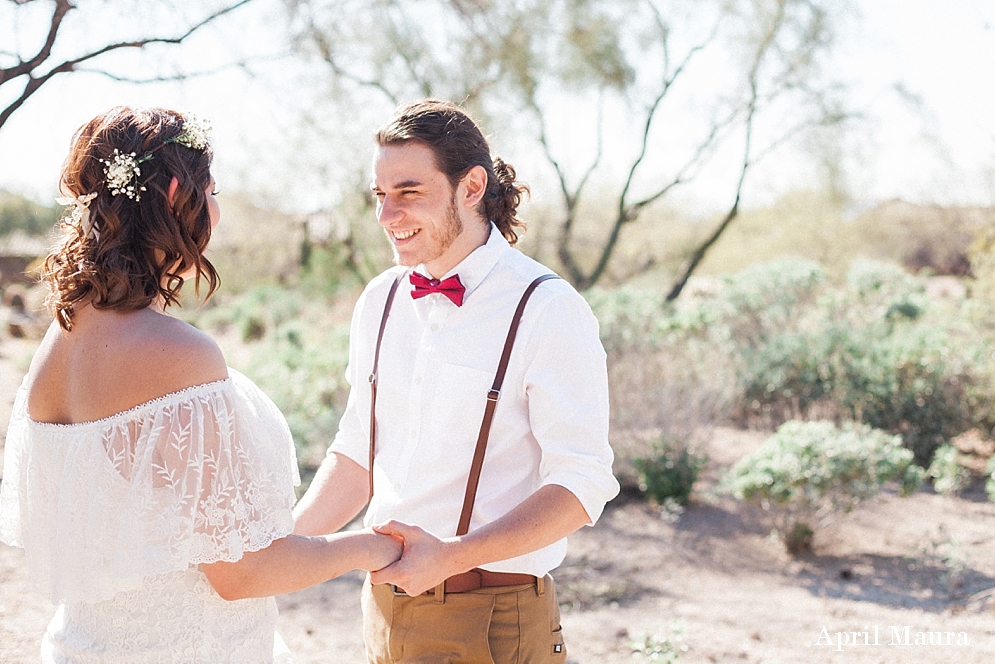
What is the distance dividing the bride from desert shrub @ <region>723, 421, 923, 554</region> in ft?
14.5

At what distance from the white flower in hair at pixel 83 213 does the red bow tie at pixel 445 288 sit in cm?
79

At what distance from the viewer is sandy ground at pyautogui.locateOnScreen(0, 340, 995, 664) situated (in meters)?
4.27

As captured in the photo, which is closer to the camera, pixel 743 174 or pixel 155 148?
pixel 155 148

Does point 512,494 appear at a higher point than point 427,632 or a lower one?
higher

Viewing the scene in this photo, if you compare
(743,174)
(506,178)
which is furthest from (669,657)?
(743,174)

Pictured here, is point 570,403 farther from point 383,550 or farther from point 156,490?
point 156,490

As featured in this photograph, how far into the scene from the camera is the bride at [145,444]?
140cm

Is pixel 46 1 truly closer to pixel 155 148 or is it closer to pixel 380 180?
pixel 380 180

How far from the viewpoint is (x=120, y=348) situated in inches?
54.6

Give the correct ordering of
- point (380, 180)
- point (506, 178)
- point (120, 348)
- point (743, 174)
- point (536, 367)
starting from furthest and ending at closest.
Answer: point (743, 174) < point (506, 178) < point (380, 180) < point (536, 367) < point (120, 348)

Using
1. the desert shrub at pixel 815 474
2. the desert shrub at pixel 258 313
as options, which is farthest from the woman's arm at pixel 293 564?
the desert shrub at pixel 258 313

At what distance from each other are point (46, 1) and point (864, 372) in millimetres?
7218

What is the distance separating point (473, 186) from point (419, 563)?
94cm

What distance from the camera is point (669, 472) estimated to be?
6645 mm
